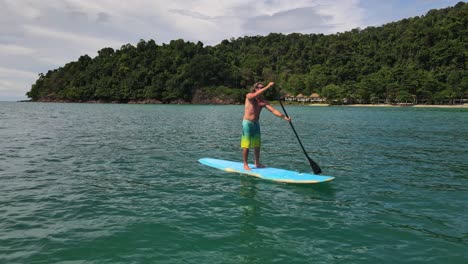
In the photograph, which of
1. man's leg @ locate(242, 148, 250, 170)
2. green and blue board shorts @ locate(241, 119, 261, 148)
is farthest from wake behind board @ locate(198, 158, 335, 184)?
green and blue board shorts @ locate(241, 119, 261, 148)

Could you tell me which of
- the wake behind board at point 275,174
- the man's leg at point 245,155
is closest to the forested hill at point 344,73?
the wake behind board at point 275,174

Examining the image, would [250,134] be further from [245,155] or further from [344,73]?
[344,73]

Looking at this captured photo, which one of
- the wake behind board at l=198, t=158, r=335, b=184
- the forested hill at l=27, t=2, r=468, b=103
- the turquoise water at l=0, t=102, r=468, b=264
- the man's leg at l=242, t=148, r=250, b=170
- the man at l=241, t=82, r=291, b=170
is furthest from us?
the forested hill at l=27, t=2, r=468, b=103

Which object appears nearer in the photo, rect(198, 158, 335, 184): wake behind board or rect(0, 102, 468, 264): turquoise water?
rect(0, 102, 468, 264): turquoise water

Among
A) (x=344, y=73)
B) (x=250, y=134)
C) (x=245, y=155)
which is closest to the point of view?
(x=250, y=134)

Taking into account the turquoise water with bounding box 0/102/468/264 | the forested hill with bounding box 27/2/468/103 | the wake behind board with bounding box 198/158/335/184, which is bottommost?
the turquoise water with bounding box 0/102/468/264

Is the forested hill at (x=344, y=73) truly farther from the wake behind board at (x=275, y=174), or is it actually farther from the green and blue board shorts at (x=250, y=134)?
the green and blue board shorts at (x=250, y=134)

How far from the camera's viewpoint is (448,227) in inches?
301

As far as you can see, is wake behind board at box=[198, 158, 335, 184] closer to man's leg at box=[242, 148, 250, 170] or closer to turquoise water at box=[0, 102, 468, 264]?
man's leg at box=[242, 148, 250, 170]

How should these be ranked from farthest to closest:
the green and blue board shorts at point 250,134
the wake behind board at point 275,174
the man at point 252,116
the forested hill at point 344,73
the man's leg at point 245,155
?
the forested hill at point 344,73 < the man's leg at point 245,155 < the green and blue board shorts at point 250,134 < the man at point 252,116 < the wake behind board at point 275,174

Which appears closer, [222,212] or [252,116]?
[222,212]

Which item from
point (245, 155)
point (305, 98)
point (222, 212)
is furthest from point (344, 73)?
point (222, 212)

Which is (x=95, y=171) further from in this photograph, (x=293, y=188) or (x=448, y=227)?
(x=448, y=227)

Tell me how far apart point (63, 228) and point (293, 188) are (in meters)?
6.50
